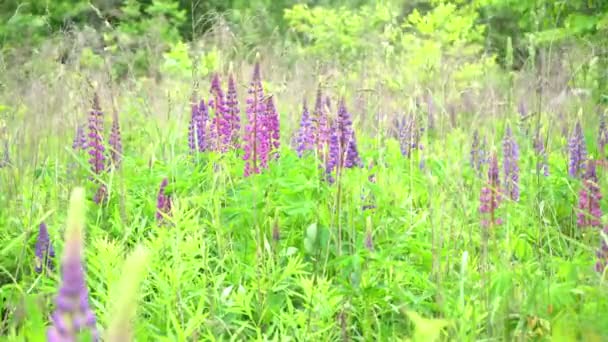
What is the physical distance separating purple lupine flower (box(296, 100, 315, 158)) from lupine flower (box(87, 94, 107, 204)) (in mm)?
1049

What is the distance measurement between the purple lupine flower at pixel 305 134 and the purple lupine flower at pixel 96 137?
1.05 m

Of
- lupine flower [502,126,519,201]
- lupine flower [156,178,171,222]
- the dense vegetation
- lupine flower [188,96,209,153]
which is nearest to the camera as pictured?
the dense vegetation

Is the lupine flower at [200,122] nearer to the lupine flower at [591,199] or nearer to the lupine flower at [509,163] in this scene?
the lupine flower at [509,163]

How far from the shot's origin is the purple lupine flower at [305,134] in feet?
11.8

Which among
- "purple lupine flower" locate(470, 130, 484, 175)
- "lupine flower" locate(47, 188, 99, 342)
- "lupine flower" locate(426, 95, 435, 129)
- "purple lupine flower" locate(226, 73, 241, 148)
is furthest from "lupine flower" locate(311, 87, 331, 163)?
"lupine flower" locate(47, 188, 99, 342)

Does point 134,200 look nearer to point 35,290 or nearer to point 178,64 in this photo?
point 35,290

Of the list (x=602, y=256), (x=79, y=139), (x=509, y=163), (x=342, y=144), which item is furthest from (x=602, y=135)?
(x=79, y=139)

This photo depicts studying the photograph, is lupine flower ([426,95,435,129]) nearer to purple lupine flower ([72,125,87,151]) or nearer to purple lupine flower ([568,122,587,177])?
purple lupine flower ([568,122,587,177])

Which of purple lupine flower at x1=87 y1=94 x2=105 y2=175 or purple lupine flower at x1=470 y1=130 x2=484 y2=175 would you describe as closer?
purple lupine flower at x1=87 y1=94 x2=105 y2=175

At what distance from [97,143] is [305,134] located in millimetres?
1109

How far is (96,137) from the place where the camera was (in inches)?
131

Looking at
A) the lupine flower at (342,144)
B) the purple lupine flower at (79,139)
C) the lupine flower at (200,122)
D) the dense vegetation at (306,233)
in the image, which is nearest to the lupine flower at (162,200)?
the dense vegetation at (306,233)

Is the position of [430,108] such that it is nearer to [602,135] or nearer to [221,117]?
[602,135]

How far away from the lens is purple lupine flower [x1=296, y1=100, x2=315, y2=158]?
359cm
